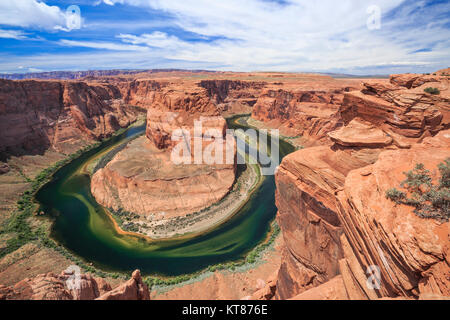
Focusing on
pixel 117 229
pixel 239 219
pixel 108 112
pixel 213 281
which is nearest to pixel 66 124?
pixel 108 112

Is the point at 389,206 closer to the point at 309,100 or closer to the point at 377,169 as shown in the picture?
the point at 377,169

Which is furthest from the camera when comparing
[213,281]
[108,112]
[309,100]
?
[108,112]

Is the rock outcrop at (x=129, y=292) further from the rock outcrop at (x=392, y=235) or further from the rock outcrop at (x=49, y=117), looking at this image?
the rock outcrop at (x=49, y=117)

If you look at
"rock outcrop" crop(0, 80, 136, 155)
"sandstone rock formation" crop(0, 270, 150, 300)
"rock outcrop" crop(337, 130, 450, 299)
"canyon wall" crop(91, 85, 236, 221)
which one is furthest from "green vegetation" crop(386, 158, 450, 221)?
"rock outcrop" crop(0, 80, 136, 155)

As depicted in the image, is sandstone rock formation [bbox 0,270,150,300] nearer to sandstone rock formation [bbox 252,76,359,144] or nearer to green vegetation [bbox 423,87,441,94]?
green vegetation [bbox 423,87,441,94]

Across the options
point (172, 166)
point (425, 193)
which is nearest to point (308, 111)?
point (172, 166)

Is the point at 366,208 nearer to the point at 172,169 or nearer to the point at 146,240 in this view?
the point at 146,240

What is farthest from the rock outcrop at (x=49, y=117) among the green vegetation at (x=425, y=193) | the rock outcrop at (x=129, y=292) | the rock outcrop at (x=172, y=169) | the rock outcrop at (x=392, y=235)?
the green vegetation at (x=425, y=193)
